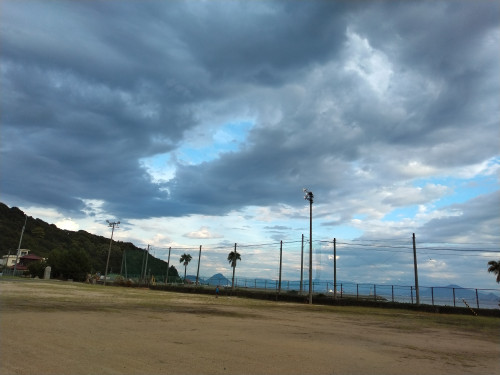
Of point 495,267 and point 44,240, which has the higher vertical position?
point 44,240

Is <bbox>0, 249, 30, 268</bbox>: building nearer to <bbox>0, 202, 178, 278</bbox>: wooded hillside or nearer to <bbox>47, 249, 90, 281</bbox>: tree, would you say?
<bbox>0, 202, 178, 278</bbox>: wooded hillside

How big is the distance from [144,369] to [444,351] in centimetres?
716

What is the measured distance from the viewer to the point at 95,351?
6430 millimetres

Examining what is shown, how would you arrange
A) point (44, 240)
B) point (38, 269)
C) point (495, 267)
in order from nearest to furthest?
point (495, 267), point (38, 269), point (44, 240)

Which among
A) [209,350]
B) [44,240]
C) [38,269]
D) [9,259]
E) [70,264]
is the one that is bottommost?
[209,350]

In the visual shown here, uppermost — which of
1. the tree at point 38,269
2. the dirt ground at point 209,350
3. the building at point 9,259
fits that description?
the building at point 9,259

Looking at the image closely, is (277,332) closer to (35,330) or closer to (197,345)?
(197,345)

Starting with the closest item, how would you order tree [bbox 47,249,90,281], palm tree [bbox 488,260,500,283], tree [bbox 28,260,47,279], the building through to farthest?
palm tree [bbox 488,260,500,283]
tree [bbox 47,249,90,281]
tree [bbox 28,260,47,279]
the building

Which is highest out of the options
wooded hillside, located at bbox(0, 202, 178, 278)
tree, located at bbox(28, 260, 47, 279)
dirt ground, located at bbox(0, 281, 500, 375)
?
wooded hillside, located at bbox(0, 202, 178, 278)

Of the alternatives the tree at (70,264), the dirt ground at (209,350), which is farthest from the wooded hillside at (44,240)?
the dirt ground at (209,350)

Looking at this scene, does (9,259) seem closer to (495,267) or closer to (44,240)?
(44,240)

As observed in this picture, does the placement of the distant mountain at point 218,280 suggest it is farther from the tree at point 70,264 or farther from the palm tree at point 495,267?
the tree at point 70,264

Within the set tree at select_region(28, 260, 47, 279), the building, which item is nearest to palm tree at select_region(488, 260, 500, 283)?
tree at select_region(28, 260, 47, 279)

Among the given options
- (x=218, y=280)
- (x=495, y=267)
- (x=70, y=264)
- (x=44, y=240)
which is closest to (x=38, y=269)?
(x=70, y=264)
